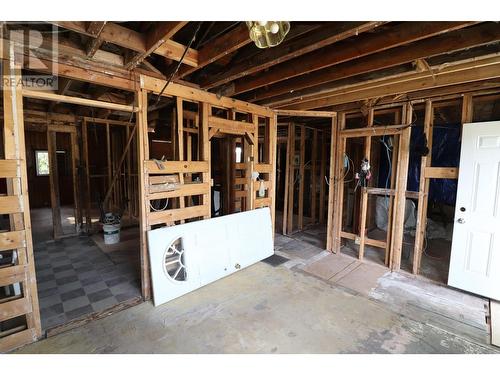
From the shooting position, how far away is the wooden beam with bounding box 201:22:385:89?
163cm

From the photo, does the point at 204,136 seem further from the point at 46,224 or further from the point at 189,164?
the point at 46,224

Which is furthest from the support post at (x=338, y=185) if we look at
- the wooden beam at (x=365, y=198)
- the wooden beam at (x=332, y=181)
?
the wooden beam at (x=365, y=198)

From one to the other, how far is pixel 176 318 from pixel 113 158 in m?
4.70

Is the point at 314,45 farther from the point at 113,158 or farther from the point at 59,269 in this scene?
the point at 113,158

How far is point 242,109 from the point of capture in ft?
11.7

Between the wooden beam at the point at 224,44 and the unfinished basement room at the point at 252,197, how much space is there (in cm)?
2

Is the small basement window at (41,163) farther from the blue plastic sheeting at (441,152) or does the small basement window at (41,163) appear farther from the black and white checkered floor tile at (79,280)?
the blue plastic sheeting at (441,152)

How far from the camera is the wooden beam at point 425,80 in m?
2.24

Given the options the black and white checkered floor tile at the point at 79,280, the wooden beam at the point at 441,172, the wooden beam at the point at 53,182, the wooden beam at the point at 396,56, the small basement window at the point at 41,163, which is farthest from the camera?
the small basement window at the point at 41,163

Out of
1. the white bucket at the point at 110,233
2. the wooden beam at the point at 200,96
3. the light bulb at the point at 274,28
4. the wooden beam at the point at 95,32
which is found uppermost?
the wooden beam at the point at 95,32

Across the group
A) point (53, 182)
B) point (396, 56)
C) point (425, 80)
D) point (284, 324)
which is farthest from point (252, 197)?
point (53, 182)

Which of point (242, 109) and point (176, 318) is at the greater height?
point (242, 109)

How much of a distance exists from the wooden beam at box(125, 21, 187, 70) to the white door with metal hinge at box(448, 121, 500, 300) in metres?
3.26
